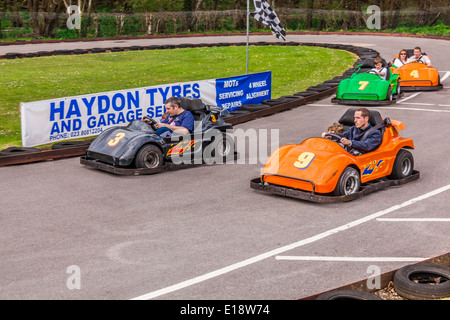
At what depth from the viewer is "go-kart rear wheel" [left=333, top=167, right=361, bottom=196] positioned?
929 cm

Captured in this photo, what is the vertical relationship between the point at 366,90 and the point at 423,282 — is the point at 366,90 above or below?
above

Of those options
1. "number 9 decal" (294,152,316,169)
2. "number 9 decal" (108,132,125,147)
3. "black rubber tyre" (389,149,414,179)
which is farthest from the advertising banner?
"black rubber tyre" (389,149,414,179)

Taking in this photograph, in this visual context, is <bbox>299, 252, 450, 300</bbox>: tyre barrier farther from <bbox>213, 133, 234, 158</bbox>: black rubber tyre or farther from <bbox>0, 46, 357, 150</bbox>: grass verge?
<bbox>0, 46, 357, 150</bbox>: grass verge

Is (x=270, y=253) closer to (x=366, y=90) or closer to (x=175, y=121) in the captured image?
(x=175, y=121)

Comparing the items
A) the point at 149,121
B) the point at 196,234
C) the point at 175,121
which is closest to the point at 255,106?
the point at 175,121

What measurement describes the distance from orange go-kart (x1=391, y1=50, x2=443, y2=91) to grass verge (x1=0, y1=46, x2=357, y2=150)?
377 centimetres

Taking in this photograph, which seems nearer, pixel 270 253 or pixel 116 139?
pixel 270 253

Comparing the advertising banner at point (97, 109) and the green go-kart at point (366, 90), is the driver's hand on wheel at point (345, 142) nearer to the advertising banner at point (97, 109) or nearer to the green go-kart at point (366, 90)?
the advertising banner at point (97, 109)

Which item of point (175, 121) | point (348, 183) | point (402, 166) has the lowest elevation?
point (348, 183)

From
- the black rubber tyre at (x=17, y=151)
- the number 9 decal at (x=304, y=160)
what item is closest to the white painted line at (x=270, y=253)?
the number 9 decal at (x=304, y=160)

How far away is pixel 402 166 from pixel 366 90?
7538mm

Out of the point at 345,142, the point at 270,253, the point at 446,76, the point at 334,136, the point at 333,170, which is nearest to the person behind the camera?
the point at 270,253

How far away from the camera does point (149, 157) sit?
11.2m

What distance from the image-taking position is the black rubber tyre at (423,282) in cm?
612
